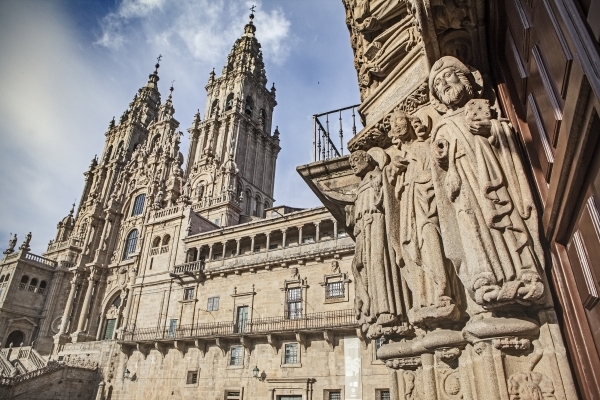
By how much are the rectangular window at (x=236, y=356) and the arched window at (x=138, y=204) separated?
23903mm

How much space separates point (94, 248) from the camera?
131 ft

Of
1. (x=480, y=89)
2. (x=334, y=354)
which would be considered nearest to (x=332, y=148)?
(x=480, y=89)

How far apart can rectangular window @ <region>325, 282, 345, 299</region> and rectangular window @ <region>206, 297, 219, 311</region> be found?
721 centimetres

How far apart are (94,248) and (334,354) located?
32.1 m

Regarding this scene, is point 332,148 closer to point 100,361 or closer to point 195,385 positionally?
point 195,385

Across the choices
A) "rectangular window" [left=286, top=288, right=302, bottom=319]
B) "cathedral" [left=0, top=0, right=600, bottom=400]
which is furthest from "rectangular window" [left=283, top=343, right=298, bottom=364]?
"cathedral" [left=0, top=0, right=600, bottom=400]

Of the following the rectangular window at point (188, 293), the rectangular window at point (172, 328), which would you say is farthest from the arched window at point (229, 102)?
the rectangular window at point (172, 328)

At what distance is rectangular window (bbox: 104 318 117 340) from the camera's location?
3325cm

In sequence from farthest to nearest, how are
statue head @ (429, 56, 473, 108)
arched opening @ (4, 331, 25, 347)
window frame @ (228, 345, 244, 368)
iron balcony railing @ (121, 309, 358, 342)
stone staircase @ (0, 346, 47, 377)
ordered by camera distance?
1. arched opening @ (4, 331, 25, 347)
2. stone staircase @ (0, 346, 47, 377)
3. window frame @ (228, 345, 244, 368)
4. iron balcony railing @ (121, 309, 358, 342)
5. statue head @ (429, 56, 473, 108)

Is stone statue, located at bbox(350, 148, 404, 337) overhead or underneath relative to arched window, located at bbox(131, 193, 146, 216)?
underneath

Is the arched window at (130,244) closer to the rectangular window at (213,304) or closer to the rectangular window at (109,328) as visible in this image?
the rectangular window at (109,328)

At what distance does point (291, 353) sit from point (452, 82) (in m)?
18.3

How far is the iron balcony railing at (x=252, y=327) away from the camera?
18.2 m

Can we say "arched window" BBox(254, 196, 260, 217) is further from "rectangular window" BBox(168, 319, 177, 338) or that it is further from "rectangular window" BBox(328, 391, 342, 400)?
"rectangular window" BBox(328, 391, 342, 400)
